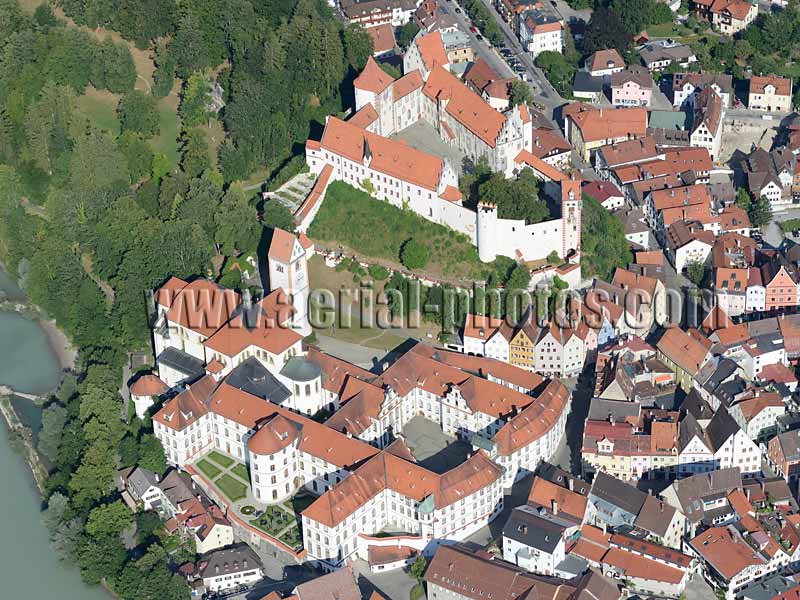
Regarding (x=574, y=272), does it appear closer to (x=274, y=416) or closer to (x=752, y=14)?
(x=274, y=416)

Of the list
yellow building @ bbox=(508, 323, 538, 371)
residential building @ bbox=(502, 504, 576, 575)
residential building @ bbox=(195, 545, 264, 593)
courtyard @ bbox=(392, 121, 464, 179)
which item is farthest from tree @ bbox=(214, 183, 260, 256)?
residential building @ bbox=(502, 504, 576, 575)

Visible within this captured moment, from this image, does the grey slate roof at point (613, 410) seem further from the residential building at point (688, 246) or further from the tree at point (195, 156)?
the tree at point (195, 156)

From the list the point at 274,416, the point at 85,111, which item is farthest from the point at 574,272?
the point at 85,111

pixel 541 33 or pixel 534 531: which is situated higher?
pixel 541 33

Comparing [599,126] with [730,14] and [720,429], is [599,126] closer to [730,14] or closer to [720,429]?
[730,14]

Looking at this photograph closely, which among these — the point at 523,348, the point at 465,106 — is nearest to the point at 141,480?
the point at 523,348

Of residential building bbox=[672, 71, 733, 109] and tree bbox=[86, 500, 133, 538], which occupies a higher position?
residential building bbox=[672, 71, 733, 109]

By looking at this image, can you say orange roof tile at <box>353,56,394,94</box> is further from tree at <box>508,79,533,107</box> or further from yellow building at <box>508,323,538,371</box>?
yellow building at <box>508,323,538,371</box>
